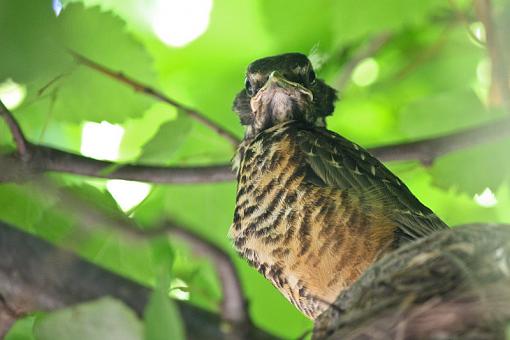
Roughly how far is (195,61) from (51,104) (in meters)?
0.77

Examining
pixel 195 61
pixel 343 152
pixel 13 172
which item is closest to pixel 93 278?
pixel 13 172

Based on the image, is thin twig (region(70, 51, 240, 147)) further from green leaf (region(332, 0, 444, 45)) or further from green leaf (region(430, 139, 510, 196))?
green leaf (region(430, 139, 510, 196))

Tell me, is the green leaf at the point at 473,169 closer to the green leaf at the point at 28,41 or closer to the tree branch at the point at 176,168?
the tree branch at the point at 176,168

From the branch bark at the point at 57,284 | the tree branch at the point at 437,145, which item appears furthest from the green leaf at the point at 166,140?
the tree branch at the point at 437,145

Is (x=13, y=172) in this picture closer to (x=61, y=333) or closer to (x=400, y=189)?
(x=61, y=333)

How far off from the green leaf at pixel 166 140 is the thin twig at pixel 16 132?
0.80 ft

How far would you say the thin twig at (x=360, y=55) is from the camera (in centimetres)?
296

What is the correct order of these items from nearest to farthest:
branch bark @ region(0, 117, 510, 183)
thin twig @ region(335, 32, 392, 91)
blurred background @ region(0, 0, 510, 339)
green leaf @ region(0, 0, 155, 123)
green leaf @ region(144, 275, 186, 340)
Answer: green leaf @ region(144, 275, 186, 340)
green leaf @ region(0, 0, 155, 123)
blurred background @ region(0, 0, 510, 339)
branch bark @ region(0, 117, 510, 183)
thin twig @ region(335, 32, 392, 91)

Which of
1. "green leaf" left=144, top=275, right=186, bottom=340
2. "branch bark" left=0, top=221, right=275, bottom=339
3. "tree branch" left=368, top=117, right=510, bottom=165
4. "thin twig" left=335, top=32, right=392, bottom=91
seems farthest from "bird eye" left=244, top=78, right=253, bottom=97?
"green leaf" left=144, top=275, right=186, bottom=340

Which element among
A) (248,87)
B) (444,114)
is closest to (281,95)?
(248,87)

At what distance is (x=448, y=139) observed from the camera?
232 centimetres

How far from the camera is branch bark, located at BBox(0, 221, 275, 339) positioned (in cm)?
169

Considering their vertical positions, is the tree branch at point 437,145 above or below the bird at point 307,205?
above

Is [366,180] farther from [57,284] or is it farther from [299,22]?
[57,284]
